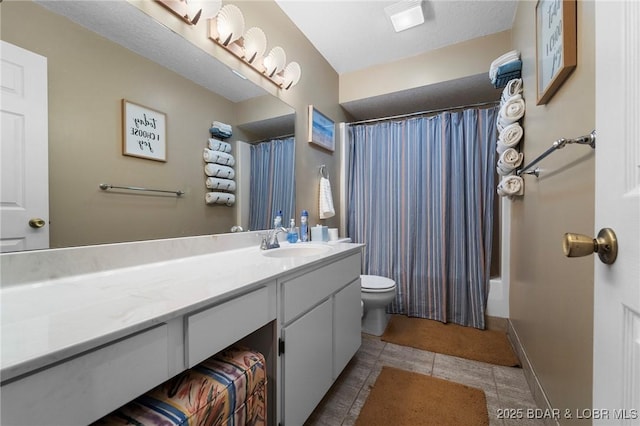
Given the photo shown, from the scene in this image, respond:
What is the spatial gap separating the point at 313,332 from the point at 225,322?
0.51 m

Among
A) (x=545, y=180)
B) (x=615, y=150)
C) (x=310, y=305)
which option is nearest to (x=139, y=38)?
(x=310, y=305)

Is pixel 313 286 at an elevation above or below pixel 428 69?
below

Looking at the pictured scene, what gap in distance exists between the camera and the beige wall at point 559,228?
805 millimetres

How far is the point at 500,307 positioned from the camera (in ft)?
6.90

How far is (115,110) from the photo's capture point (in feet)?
2.98

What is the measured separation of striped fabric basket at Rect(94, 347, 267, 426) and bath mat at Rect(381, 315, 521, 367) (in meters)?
1.46

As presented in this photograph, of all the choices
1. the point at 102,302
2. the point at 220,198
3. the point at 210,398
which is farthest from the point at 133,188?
the point at 210,398

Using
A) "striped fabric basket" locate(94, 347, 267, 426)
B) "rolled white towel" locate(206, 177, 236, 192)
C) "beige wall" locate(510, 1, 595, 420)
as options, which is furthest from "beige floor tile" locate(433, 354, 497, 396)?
"rolled white towel" locate(206, 177, 236, 192)

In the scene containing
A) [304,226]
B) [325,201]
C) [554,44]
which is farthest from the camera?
[325,201]

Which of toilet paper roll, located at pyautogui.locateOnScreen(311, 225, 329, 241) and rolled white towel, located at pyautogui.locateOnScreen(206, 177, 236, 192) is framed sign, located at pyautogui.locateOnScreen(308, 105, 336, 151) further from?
rolled white towel, located at pyautogui.locateOnScreen(206, 177, 236, 192)

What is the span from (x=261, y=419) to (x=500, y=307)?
214cm

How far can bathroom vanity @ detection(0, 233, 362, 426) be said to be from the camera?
1.35 feet

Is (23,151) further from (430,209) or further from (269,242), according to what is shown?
(430,209)

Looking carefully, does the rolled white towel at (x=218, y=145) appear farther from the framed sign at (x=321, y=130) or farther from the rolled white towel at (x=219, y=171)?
the framed sign at (x=321, y=130)
